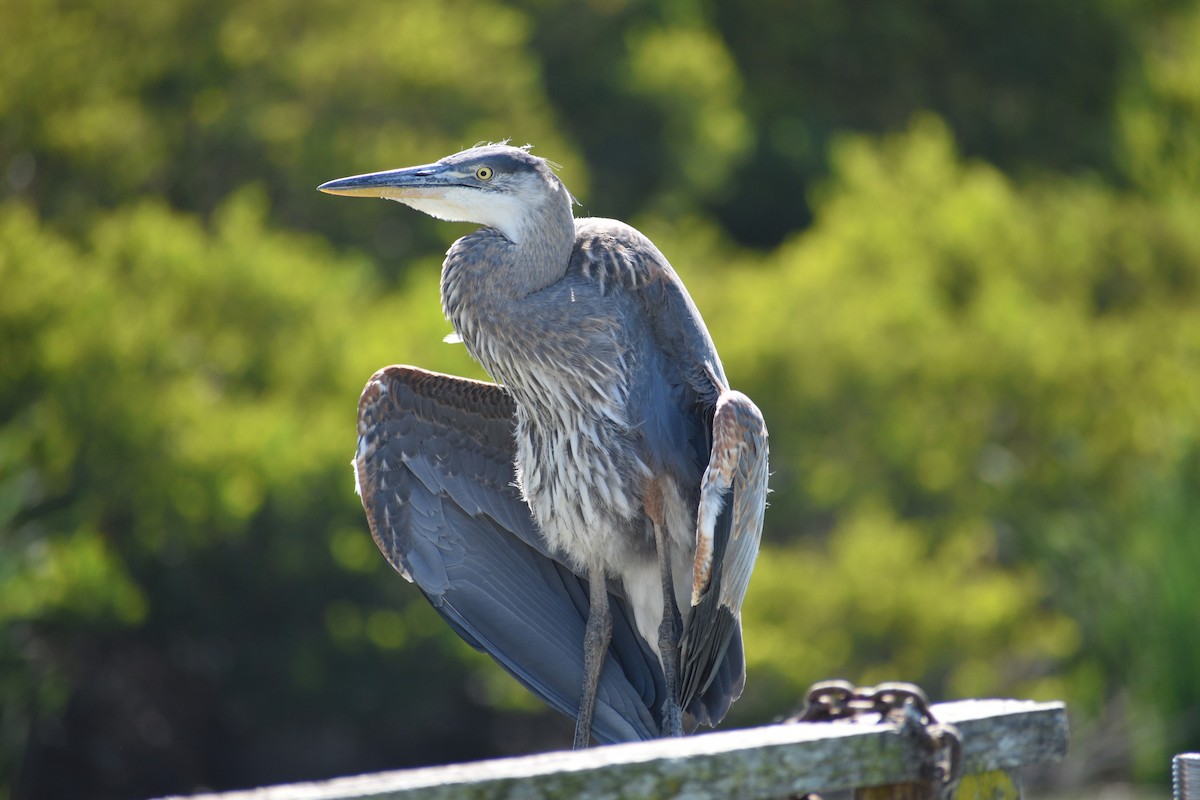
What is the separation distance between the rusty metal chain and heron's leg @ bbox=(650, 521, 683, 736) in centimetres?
146

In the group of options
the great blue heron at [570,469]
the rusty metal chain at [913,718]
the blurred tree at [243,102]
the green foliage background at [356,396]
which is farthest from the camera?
the blurred tree at [243,102]

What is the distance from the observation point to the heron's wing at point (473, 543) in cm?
412

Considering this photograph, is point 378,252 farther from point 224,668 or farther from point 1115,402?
point 1115,402

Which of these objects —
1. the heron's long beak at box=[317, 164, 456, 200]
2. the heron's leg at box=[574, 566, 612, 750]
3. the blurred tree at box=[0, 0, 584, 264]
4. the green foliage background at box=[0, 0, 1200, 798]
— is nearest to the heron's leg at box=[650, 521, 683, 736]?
the heron's leg at box=[574, 566, 612, 750]

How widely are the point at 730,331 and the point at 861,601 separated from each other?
2147 mm

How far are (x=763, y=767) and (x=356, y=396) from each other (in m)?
7.80

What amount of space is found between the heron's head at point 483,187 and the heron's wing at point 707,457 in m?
0.21

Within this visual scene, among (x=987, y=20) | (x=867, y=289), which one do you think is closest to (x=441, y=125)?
(x=867, y=289)

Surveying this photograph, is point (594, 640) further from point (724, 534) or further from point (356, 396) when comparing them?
point (356, 396)

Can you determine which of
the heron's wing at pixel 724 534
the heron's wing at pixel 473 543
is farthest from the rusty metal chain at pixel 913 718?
the heron's wing at pixel 473 543

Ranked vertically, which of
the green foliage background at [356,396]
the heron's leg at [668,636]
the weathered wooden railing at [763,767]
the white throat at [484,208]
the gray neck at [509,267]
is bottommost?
the weathered wooden railing at [763,767]

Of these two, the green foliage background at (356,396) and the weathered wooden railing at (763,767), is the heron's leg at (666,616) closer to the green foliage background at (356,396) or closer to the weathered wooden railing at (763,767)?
the weathered wooden railing at (763,767)

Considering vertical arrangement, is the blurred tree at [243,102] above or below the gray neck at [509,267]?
above

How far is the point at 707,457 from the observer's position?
157 inches
